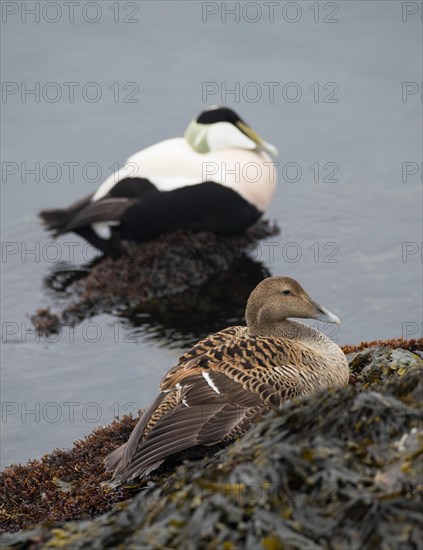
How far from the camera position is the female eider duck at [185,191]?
31.7 feet

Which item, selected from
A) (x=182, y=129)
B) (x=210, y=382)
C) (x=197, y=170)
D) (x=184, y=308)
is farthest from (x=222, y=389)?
(x=182, y=129)

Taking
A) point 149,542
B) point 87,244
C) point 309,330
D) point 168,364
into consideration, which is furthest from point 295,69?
point 149,542

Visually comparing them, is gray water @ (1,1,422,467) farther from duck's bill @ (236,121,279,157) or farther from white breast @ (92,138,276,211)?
duck's bill @ (236,121,279,157)

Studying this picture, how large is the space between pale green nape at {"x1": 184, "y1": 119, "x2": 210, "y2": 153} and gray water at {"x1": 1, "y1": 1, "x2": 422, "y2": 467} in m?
0.97

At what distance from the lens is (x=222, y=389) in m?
5.43

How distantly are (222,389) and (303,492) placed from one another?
188 cm

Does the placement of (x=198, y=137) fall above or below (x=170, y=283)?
above

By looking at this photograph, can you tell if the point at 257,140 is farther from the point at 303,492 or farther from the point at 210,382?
the point at 303,492

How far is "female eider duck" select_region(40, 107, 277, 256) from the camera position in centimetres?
966

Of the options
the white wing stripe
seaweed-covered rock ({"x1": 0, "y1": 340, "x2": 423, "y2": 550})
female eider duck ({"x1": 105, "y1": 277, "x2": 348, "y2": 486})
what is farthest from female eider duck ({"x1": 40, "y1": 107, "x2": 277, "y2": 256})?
seaweed-covered rock ({"x1": 0, "y1": 340, "x2": 423, "y2": 550})

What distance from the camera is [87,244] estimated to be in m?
10.4

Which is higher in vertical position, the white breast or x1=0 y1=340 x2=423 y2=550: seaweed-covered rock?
the white breast

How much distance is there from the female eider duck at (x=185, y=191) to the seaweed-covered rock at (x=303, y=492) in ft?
18.8

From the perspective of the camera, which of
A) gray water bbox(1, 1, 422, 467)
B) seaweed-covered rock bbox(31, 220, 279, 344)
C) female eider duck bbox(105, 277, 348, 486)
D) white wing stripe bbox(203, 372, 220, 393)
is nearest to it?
female eider duck bbox(105, 277, 348, 486)
